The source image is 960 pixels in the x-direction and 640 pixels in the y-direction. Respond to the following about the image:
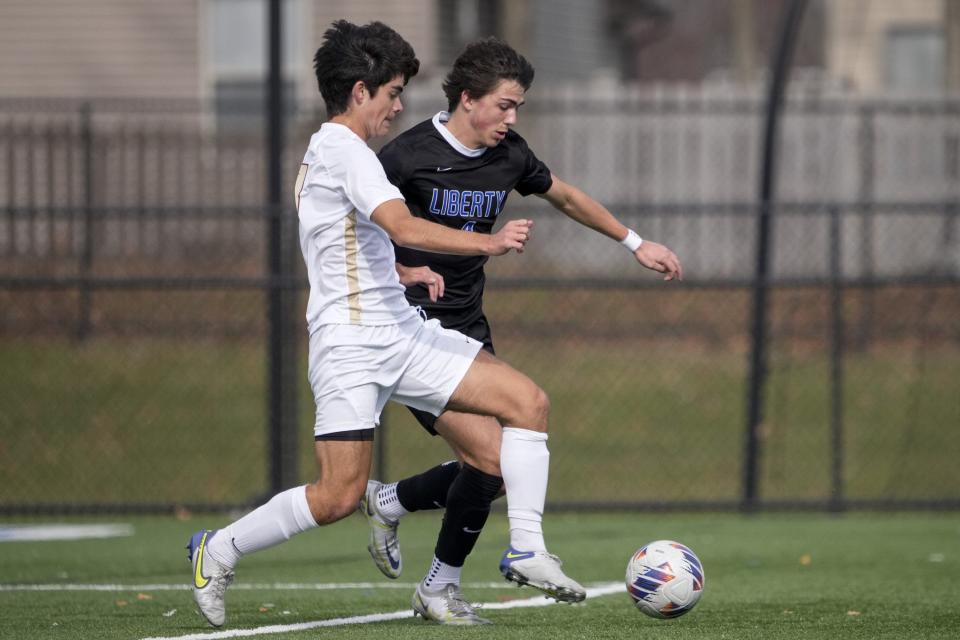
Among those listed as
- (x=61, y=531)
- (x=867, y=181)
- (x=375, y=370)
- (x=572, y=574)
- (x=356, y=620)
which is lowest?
(x=61, y=531)

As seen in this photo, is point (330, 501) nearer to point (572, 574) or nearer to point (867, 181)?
point (572, 574)

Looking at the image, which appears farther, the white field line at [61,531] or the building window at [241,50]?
the building window at [241,50]

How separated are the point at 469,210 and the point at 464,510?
1129 millimetres

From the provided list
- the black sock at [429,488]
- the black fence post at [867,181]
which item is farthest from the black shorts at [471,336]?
the black fence post at [867,181]

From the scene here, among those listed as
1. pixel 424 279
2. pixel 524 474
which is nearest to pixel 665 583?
pixel 524 474

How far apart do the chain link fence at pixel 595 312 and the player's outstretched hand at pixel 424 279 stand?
4704 millimetres

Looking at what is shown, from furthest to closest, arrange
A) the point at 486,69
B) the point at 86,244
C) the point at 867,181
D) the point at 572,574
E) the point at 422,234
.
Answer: the point at 867,181 < the point at 86,244 < the point at 572,574 < the point at 486,69 < the point at 422,234

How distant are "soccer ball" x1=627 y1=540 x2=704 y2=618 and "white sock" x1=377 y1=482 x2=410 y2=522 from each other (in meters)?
1.07

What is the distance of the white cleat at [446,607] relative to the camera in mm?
5625

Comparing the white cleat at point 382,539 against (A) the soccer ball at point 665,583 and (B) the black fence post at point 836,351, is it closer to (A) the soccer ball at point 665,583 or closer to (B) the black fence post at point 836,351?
(A) the soccer ball at point 665,583

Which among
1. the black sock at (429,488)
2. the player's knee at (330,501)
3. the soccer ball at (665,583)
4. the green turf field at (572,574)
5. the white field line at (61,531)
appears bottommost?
the white field line at (61,531)

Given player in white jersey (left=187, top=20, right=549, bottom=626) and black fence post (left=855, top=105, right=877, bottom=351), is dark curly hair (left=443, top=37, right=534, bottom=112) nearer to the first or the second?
player in white jersey (left=187, top=20, right=549, bottom=626)

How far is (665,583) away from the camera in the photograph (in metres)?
5.32

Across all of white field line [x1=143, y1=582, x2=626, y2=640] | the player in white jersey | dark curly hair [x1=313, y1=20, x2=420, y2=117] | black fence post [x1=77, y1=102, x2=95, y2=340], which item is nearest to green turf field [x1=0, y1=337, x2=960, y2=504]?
black fence post [x1=77, y1=102, x2=95, y2=340]
